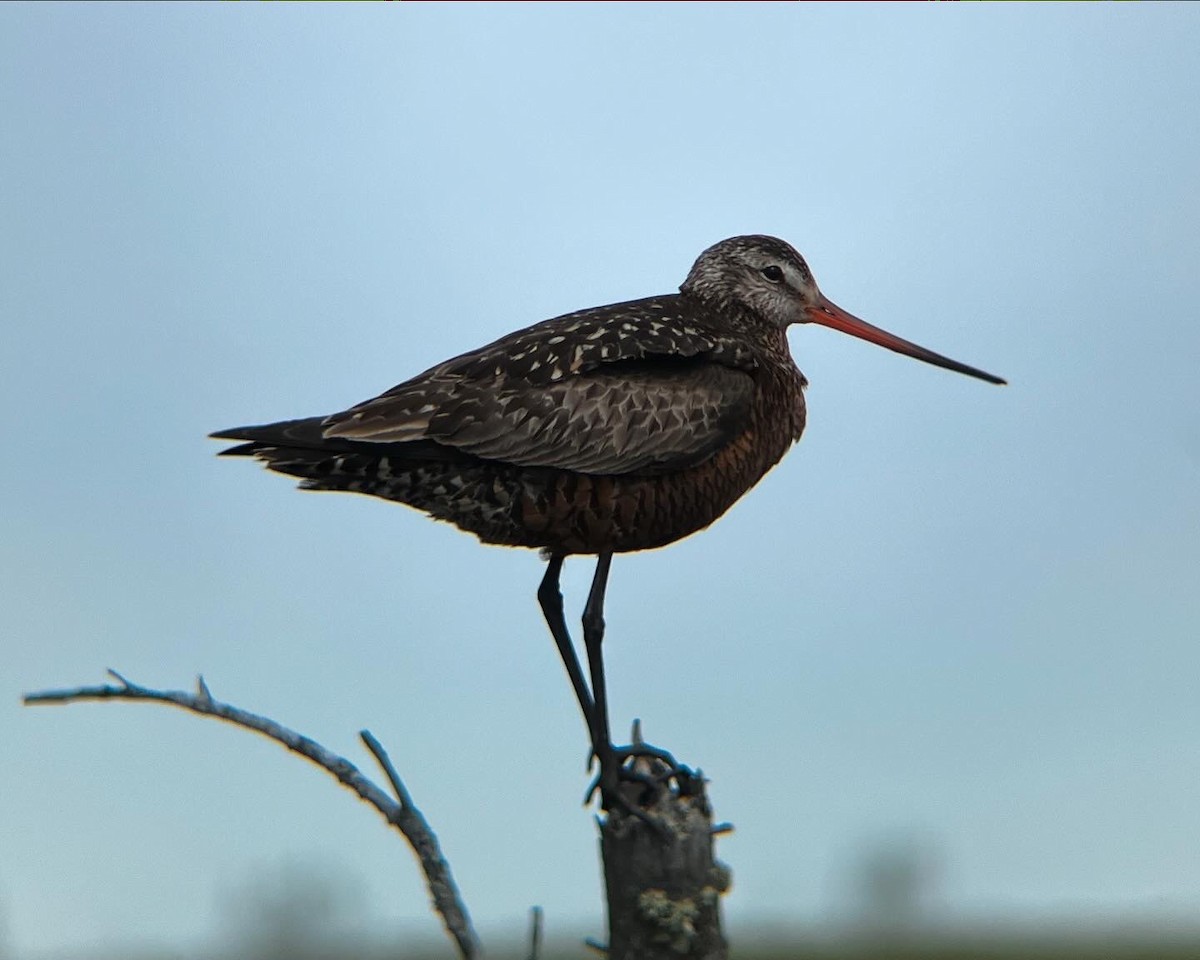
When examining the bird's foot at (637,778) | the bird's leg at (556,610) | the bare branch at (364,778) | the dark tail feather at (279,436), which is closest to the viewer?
the bare branch at (364,778)

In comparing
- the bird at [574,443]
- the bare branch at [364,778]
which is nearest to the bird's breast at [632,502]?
the bird at [574,443]

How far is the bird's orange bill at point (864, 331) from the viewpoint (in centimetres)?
1031

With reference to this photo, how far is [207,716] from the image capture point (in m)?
5.46

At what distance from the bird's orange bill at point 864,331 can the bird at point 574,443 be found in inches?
55.7

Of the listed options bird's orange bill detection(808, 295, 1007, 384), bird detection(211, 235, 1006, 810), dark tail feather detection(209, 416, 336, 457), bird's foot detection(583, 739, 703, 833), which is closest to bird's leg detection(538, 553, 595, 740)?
bird detection(211, 235, 1006, 810)

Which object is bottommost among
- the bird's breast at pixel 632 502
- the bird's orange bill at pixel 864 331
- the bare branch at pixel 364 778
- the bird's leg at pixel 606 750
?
the bare branch at pixel 364 778

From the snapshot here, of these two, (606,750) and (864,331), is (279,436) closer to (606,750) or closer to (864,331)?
(606,750)

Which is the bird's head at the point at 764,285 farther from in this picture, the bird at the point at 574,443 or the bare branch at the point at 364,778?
the bare branch at the point at 364,778

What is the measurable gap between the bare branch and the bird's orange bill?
18.4 feet

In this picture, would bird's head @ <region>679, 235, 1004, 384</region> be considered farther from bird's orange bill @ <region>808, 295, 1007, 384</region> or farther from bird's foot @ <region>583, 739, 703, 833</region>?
bird's foot @ <region>583, 739, 703, 833</region>

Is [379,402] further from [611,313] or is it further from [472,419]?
[611,313]

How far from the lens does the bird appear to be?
8.08m

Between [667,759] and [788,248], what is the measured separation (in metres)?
3.84

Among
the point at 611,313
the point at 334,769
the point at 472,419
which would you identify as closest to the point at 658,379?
the point at 611,313
